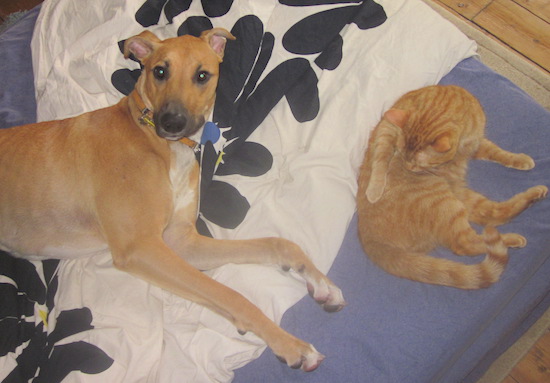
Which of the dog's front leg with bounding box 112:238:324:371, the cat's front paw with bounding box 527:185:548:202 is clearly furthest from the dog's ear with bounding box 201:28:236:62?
the cat's front paw with bounding box 527:185:548:202

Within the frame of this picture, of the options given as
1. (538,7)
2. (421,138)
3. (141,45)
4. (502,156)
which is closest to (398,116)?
(421,138)

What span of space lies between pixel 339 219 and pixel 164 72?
4.36ft

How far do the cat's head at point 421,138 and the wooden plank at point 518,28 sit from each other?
86.9 inches

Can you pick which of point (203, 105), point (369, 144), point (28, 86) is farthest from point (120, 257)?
point (28, 86)

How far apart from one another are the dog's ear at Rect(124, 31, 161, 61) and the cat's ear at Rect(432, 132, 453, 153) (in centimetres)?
175

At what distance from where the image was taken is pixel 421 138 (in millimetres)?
2422

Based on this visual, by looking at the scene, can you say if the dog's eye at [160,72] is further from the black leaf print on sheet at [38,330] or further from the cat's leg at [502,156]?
the cat's leg at [502,156]

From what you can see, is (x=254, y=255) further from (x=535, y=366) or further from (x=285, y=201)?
(x=535, y=366)

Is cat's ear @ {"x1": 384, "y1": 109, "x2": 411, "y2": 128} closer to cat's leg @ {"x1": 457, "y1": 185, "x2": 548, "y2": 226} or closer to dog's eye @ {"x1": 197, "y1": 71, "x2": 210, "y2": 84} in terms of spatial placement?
cat's leg @ {"x1": 457, "y1": 185, "x2": 548, "y2": 226}

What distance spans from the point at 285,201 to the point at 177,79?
3.15 ft

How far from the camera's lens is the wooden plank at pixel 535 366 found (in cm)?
268

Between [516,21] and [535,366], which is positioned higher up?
[516,21]

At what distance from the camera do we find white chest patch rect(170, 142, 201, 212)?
2.56m

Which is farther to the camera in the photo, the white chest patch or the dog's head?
the white chest patch
